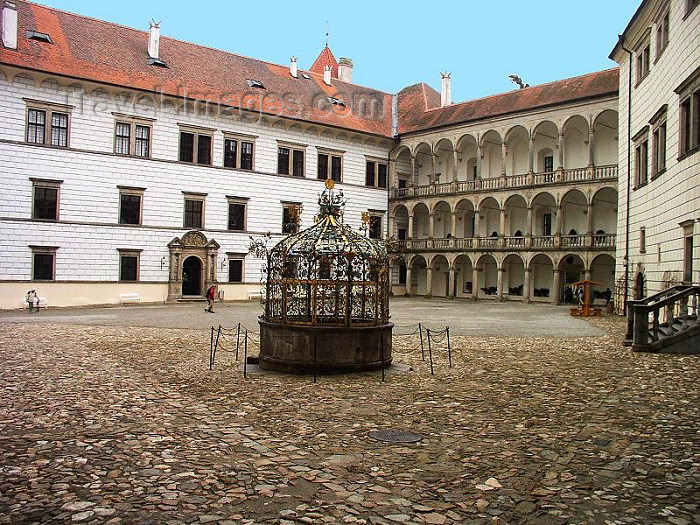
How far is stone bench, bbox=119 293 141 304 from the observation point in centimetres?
3408

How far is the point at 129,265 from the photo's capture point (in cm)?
3462

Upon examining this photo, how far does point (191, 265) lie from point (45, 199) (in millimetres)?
8408

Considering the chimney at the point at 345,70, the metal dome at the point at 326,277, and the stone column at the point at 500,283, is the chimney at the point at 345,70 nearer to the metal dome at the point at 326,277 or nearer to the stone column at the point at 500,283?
the stone column at the point at 500,283

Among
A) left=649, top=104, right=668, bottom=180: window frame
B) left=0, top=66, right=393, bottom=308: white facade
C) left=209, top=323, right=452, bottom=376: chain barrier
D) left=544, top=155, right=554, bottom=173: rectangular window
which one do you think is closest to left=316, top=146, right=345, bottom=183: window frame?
left=0, top=66, right=393, bottom=308: white facade

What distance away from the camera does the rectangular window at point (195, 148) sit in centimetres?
3650

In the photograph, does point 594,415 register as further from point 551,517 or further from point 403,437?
point 551,517

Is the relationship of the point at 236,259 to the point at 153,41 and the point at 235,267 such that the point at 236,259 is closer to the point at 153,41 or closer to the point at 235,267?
the point at 235,267

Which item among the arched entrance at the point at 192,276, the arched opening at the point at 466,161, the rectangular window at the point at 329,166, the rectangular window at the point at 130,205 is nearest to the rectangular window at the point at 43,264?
the rectangular window at the point at 130,205

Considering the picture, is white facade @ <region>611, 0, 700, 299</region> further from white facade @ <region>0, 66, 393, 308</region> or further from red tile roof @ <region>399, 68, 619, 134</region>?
white facade @ <region>0, 66, 393, 308</region>

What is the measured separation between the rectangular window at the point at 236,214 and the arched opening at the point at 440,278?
14.8 m

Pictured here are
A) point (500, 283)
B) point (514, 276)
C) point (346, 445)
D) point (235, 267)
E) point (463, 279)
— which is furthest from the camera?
point (463, 279)

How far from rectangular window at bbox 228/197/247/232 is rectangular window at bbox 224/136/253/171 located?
6.62 ft

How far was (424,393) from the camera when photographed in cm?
1009

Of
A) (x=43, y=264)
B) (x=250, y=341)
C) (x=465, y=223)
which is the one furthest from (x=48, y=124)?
(x=465, y=223)
